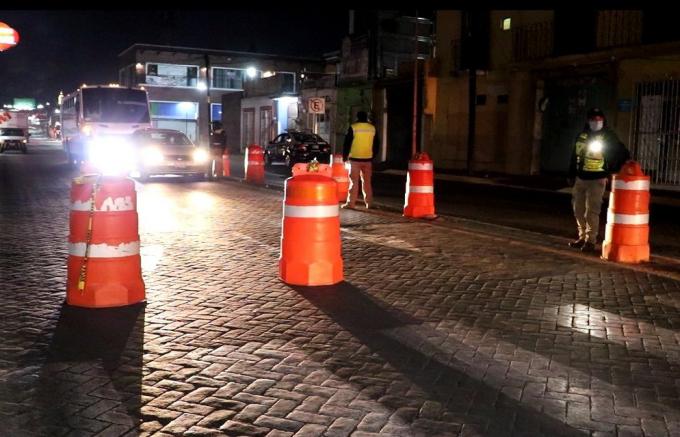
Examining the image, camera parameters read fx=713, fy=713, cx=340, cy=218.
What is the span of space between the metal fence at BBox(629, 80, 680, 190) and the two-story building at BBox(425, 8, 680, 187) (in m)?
0.03

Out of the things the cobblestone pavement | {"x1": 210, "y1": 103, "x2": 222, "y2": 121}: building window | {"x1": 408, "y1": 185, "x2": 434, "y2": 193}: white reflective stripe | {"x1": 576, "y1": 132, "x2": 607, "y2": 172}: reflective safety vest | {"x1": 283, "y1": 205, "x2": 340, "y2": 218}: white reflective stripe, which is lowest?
the cobblestone pavement

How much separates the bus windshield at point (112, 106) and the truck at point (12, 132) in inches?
831

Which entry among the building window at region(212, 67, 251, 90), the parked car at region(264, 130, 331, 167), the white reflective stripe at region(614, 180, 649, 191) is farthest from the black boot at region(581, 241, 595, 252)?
the building window at region(212, 67, 251, 90)

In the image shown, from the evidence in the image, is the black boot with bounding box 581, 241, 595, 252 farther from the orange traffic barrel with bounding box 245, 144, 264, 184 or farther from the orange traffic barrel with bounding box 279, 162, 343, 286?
the orange traffic barrel with bounding box 245, 144, 264, 184

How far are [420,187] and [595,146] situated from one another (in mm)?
3949

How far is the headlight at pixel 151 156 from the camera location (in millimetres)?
20766

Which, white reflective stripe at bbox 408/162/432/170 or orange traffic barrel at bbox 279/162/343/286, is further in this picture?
white reflective stripe at bbox 408/162/432/170

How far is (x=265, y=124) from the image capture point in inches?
2040

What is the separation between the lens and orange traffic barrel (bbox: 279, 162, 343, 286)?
7227 millimetres

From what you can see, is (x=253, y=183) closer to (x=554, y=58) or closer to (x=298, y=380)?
(x=554, y=58)

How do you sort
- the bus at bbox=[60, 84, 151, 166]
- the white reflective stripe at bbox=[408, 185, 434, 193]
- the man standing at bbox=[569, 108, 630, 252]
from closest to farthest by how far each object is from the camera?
the man standing at bbox=[569, 108, 630, 252]
the white reflective stripe at bbox=[408, 185, 434, 193]
the bus at bbox=[60, 84, 151, 166]

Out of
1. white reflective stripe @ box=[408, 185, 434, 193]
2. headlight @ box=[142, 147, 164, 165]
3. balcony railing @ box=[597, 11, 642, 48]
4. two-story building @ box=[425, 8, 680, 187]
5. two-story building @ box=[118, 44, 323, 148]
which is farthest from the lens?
two-story building @ box=[118, 44, 323, 148]

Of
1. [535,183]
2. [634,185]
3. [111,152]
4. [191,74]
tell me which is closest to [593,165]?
[634,185]

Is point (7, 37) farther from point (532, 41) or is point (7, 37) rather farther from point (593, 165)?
point (593, 165)
